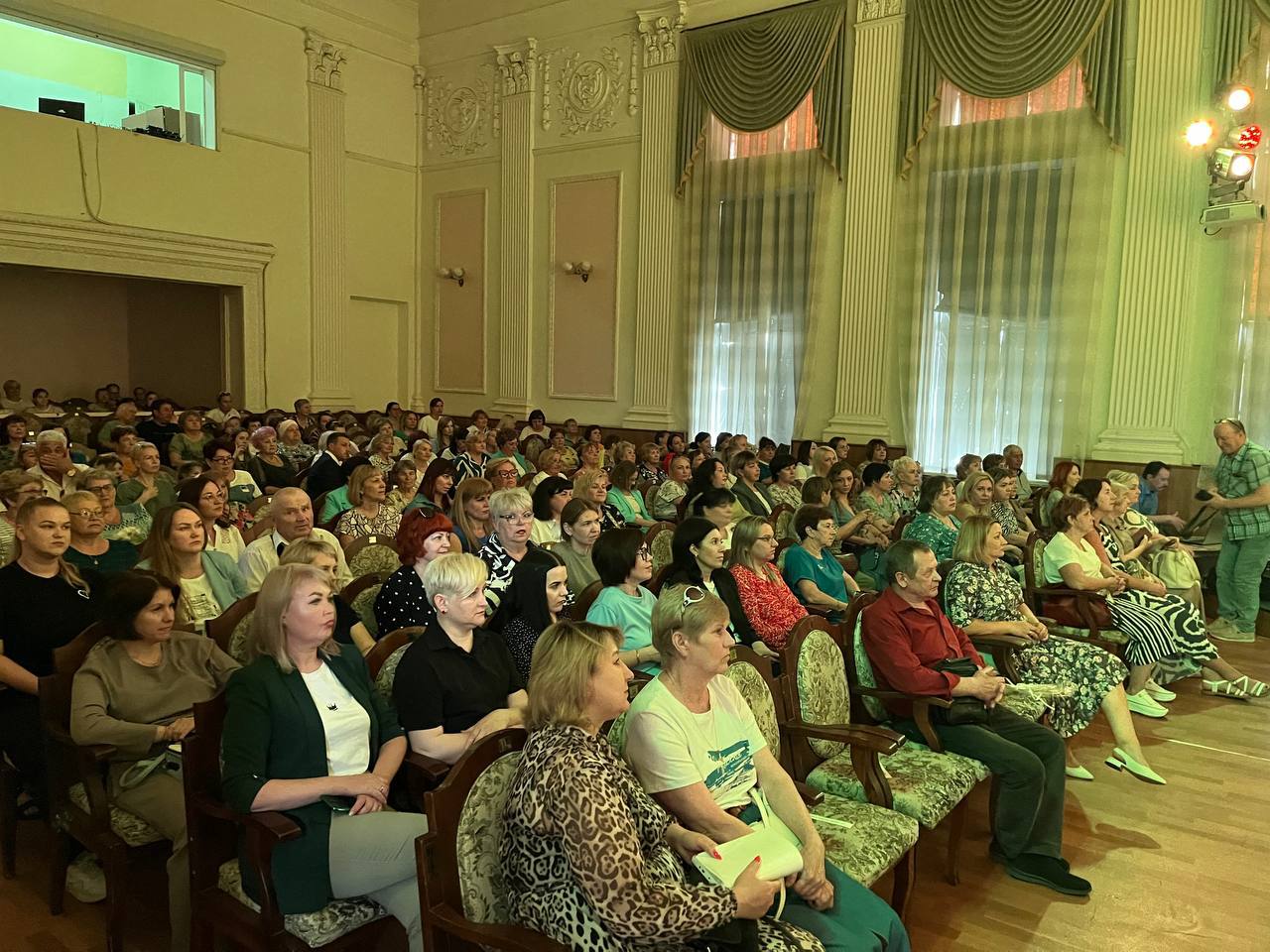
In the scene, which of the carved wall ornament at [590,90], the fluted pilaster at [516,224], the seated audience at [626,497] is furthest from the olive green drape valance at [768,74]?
the seated audience at [626,497]

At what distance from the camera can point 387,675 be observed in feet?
9.25

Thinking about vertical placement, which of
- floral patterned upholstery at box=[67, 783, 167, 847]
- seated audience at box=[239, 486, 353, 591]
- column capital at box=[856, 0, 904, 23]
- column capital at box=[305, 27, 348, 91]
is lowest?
floral patterned upholstery at box=[67, 783, 167, 847]

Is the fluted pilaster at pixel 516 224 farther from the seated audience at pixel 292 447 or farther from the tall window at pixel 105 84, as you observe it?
the seated audience at pixel 292 447

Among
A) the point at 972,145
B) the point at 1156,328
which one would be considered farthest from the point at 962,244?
the point at 1156,328

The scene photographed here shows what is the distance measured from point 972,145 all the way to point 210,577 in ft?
28.3

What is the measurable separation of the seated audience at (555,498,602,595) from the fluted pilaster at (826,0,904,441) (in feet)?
21.5

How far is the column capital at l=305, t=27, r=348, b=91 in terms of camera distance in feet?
41.8

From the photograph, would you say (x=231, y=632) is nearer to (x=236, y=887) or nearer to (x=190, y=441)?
(x=236, y=887)

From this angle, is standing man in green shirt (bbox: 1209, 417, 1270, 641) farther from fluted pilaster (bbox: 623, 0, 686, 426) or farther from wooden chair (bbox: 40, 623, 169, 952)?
wooden chair (bbox: 40, 623, 169, 952)

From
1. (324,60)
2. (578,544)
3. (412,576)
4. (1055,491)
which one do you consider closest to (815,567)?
(578,544)

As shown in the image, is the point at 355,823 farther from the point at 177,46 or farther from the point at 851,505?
the point at 177,46

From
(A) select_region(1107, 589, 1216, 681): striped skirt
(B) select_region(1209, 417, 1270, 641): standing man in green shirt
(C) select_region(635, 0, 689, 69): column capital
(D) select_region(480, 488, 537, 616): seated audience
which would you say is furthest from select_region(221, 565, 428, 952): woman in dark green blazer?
(C) select_region(635, 0, 689, 69): column capital

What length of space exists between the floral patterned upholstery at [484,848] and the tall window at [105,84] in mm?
11772

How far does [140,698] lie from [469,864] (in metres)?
1.33
